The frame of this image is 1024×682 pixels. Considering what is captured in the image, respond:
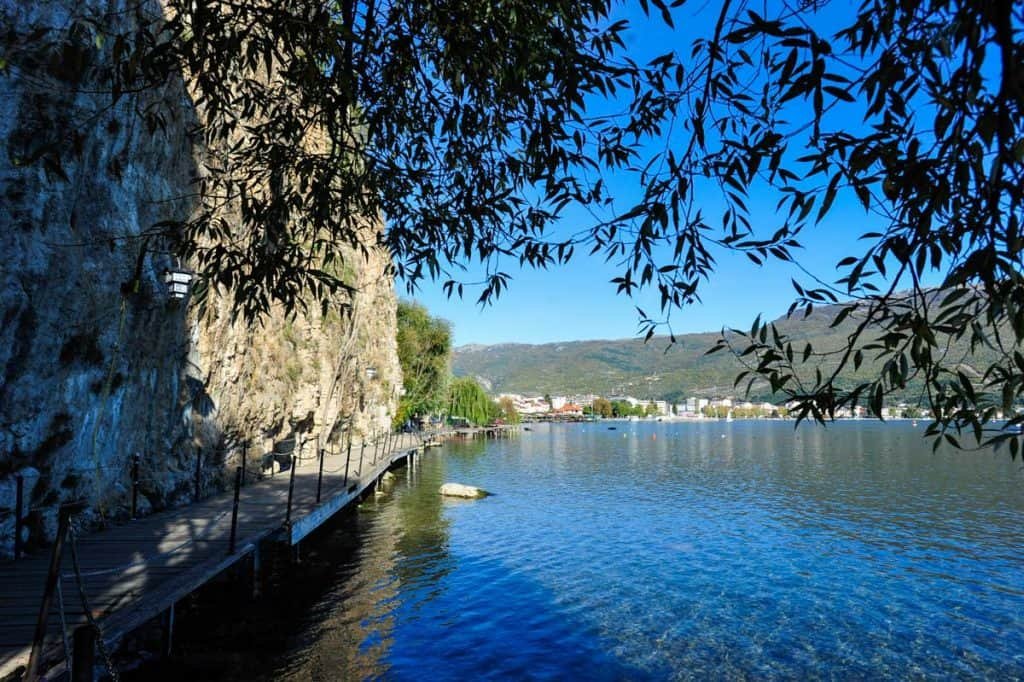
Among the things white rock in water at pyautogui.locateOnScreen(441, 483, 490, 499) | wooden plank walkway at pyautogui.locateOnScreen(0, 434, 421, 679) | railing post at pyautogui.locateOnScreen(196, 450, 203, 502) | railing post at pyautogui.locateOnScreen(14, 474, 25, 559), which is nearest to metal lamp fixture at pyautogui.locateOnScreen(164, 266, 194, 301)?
railing post at pyautogui.locateOnScreen(14, 474, 25, 559)

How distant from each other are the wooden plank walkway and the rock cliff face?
0.83 metres

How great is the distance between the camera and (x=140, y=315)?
12344 mm

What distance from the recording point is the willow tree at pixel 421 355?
58.8 meters

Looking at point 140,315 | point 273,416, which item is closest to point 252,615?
point 140,315

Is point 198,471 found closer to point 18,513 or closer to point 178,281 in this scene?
point 178,281

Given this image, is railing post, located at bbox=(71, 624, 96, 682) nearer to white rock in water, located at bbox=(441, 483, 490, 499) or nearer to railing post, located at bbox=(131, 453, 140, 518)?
railing post, located at bbox=(131, 453, 140, 518)

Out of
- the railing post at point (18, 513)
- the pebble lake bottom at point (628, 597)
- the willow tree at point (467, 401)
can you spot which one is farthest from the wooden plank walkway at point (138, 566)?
the willow tree at point (467, 401)

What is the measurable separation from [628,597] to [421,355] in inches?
1849

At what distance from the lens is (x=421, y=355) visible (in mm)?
59938

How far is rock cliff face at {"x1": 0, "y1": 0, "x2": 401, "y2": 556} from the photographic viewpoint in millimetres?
8945

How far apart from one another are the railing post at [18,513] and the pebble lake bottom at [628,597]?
2549 millimetres

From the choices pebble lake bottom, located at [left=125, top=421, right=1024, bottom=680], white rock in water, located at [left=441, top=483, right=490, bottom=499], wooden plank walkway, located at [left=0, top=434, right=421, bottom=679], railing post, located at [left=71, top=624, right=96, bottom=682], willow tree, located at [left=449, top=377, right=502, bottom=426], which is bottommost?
pebble lake bottom, located at [left=125, top=421, right=1024, bottom=680]

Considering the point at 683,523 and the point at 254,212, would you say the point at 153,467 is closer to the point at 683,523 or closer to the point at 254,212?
the point at 254,212

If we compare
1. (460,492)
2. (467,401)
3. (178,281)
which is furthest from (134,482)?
(467,401)
